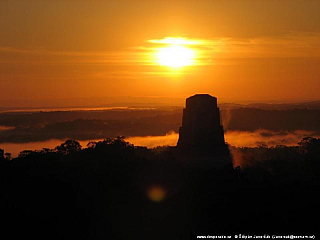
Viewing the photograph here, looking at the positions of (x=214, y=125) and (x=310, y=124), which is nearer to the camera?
(x=214, y=125)

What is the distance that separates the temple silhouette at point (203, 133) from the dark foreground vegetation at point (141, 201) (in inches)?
256

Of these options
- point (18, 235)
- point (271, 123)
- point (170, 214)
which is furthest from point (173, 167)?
point (271, 123)

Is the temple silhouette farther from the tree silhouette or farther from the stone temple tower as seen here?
the tree silhouette

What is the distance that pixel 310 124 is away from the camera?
619 ft

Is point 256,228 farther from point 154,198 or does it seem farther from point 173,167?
point 173,167

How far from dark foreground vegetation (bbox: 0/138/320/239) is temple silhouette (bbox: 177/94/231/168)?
21.4ft

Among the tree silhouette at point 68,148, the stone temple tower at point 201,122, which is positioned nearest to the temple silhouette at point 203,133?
the stone temple tower at point 201,122

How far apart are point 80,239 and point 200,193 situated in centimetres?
1084

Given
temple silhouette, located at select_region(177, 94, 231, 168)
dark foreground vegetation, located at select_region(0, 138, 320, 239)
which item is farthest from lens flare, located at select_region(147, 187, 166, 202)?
temple silhouette, located at select_region(177, 94, 231, 168)

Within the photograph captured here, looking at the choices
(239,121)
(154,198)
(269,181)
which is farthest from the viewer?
(239,121)

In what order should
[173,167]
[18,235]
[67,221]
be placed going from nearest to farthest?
[18,235], [67,221], [173,167]

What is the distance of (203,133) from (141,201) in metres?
18.3

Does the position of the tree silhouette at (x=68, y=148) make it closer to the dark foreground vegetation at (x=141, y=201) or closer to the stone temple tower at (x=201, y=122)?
the stone temple tower at (x=201, y=122)

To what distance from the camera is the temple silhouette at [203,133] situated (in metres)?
60.6
